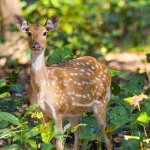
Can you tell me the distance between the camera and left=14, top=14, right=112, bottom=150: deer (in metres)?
7.52

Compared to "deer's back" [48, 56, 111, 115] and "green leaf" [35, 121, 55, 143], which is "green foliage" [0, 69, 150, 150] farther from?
"deer's back" [48, 56, 111, 115]

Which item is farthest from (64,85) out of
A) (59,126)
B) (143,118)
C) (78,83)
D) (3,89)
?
(143,118)

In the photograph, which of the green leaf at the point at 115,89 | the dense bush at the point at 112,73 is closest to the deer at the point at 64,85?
the dense bush at the point at 112,73

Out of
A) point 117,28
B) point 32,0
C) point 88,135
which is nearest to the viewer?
point 88,135

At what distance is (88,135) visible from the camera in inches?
259

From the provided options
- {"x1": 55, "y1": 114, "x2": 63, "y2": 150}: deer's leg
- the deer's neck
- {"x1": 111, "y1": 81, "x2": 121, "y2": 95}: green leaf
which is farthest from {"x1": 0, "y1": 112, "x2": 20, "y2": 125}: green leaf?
{"x1": 111, "y1": 81, "x2": 121, "y2": 95}: green leaf

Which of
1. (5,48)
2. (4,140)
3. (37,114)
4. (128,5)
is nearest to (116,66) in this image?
(5,48)

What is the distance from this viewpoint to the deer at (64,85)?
7.52 m

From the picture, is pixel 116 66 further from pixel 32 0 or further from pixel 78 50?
pixel 32 0

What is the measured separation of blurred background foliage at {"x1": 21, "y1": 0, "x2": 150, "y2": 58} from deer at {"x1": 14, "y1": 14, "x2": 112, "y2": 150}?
12.8 feet

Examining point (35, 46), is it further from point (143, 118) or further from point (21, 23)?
point (143, 118)

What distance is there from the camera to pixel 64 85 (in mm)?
7723

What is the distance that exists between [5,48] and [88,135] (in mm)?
7719

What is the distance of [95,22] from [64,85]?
32.8 feet
